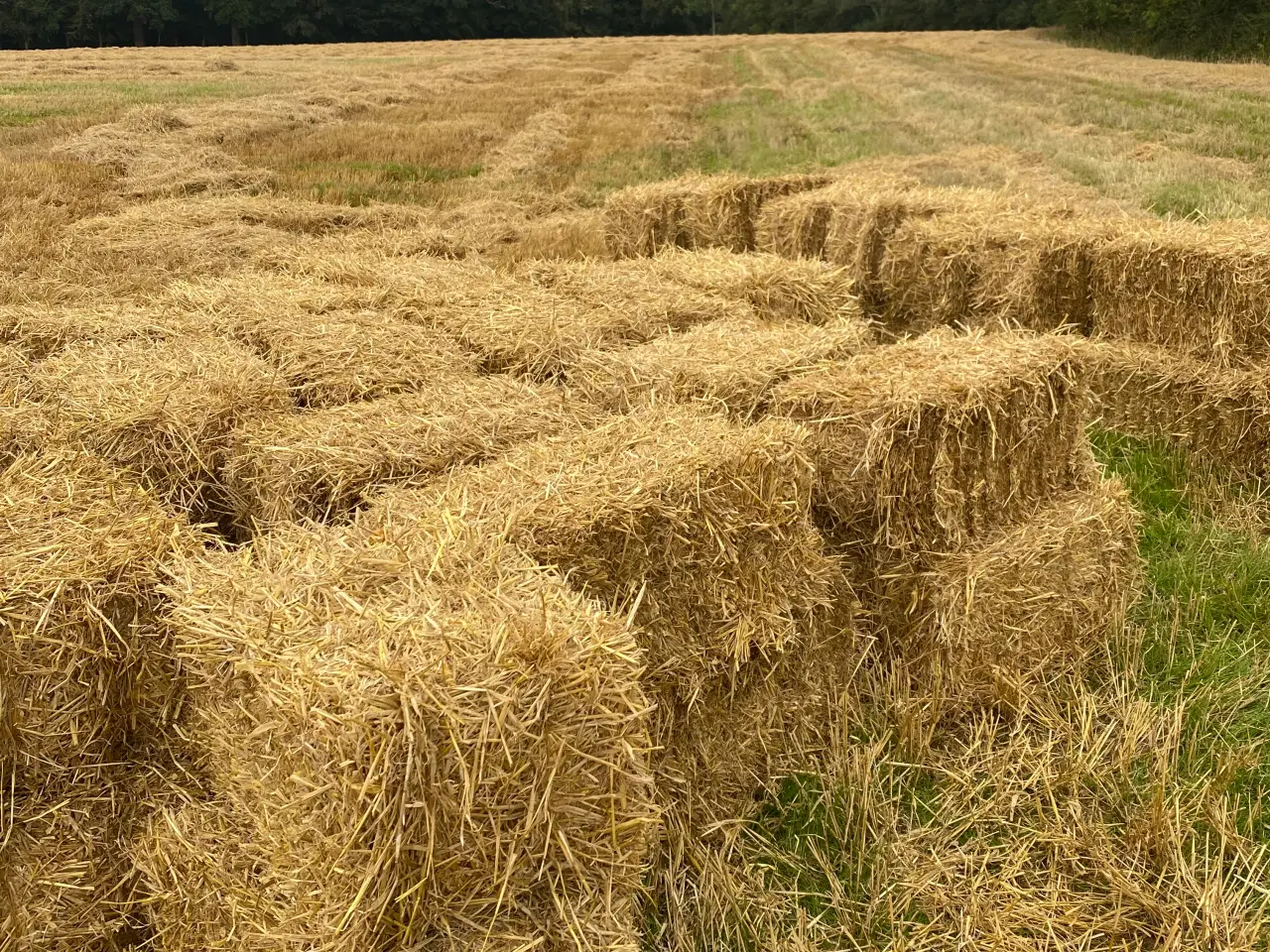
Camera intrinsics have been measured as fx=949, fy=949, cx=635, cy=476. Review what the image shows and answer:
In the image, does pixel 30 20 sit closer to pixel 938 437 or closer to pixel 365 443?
pixel 365 443

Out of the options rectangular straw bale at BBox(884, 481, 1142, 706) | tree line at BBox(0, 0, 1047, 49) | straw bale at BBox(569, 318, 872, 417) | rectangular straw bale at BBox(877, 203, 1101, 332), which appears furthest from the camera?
tree line at BBox(0, 0, 1047, 49)

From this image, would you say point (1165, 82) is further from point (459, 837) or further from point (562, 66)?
point (459, 837)

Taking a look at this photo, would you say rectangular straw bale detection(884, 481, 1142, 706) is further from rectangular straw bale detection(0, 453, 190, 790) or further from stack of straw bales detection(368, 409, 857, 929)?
rectangular straw bale detection(0, 453, 190, 790)

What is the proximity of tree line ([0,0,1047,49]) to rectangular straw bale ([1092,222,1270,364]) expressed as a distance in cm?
4346

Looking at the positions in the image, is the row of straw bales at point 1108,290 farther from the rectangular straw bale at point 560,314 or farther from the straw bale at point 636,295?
the rectangular straw bale at point 560,314

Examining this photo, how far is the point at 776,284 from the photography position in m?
5.78

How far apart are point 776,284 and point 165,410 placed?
354cm

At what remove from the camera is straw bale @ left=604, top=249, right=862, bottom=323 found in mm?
5668

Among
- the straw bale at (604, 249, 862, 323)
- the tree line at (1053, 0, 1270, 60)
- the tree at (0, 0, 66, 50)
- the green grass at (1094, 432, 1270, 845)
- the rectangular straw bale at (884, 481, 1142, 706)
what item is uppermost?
the tree at (0, 0, 66, 50)

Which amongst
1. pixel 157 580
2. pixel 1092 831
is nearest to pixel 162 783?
pixel 157 580

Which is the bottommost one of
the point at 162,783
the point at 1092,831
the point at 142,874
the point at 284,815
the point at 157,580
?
the point at 1092,831

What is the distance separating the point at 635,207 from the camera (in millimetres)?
8922

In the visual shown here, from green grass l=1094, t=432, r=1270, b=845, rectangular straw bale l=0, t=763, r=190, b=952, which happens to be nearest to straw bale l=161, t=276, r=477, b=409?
rectangular straw bale l=0, t=763, r=190, b=952

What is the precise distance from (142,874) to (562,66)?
33822 mm
